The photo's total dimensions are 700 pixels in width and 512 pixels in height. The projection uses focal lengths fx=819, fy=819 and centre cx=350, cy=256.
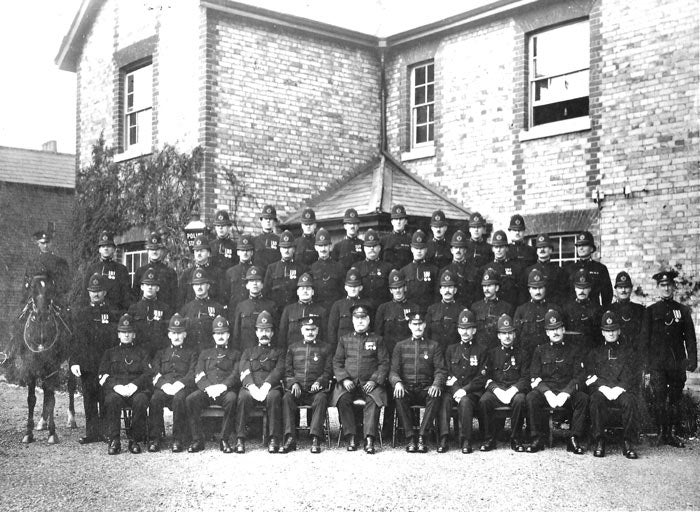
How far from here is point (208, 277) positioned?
945 centimetres

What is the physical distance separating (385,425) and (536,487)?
258 centimetres

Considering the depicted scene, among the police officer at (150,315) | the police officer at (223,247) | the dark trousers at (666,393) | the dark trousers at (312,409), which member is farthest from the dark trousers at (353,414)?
the dark trousers at (666,393)

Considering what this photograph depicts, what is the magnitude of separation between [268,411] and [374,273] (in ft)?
6.80

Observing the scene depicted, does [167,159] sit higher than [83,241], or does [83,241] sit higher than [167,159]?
[167,159]

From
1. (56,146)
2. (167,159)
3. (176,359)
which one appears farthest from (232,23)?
(56,146)

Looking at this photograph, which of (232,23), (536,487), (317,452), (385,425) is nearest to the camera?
(536,487)

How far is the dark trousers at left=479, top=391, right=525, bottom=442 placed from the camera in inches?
315

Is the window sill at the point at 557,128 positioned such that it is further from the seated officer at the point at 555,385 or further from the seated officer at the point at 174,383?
the seated officer at the point at 174,383

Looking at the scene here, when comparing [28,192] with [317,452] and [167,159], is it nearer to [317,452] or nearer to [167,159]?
[167,159]

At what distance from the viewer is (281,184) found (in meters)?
13.6

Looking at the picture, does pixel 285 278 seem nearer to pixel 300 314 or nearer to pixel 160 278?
pixel 300 314

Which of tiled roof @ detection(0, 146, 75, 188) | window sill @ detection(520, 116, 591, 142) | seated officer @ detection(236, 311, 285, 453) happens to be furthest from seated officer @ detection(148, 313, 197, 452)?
tiled roof @ detection(0, 146, 75, 188)

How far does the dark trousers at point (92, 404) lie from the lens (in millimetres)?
8671

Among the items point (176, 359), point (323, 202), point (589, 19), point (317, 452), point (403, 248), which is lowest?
point (317, 452)
